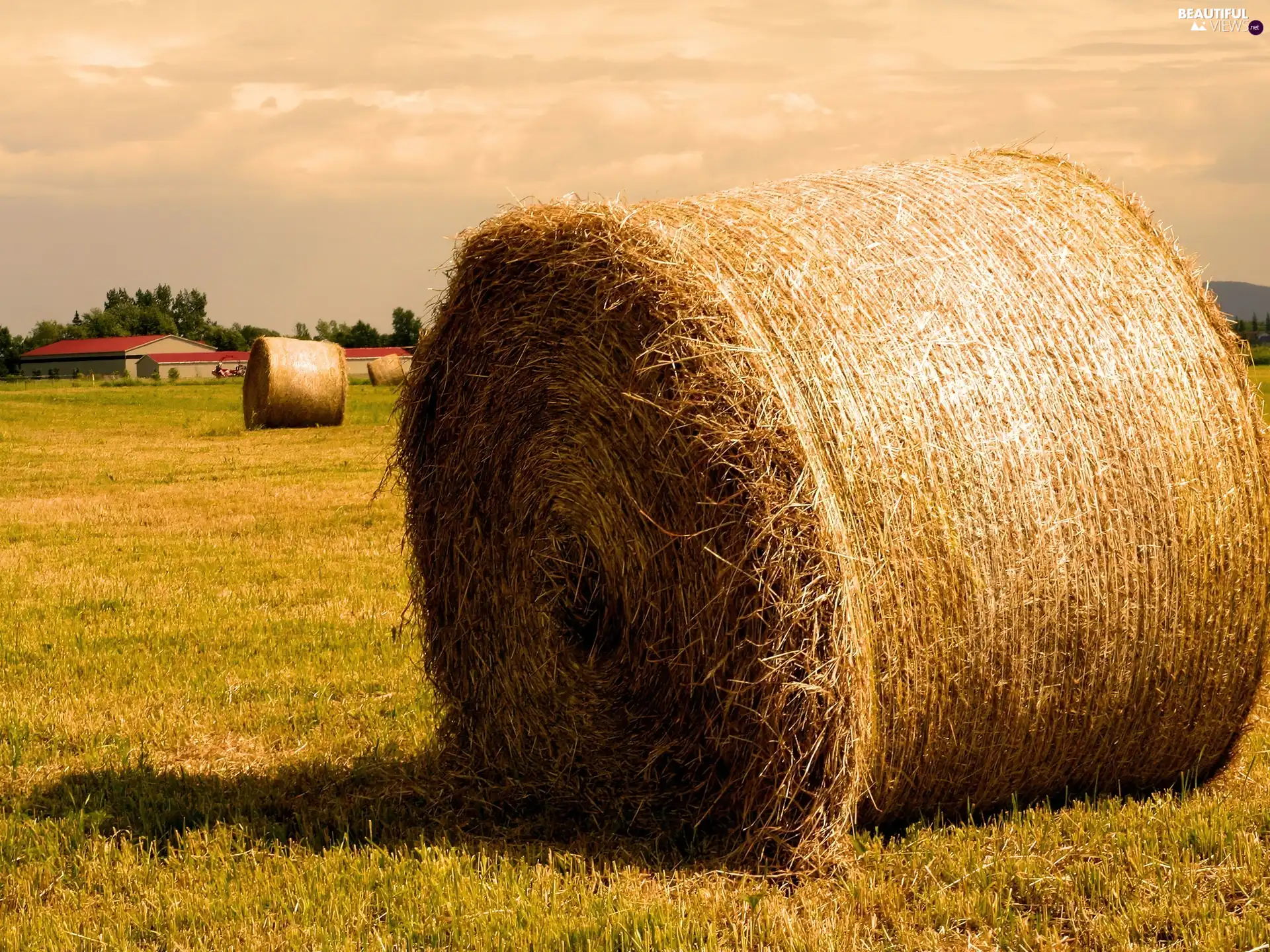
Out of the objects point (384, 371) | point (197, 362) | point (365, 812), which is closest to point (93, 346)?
point (197, 362)

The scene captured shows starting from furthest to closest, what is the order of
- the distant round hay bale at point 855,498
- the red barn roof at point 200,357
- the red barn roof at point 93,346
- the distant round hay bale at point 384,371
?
the red barn roof at point 93,346 → the red barn roof at point 200,357 → the distant round hay bale at point 384,371 → the distant round hay bale at point 855,498

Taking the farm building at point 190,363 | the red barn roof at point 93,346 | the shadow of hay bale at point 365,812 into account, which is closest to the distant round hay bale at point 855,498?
the shadow of hay bale at point 365,812

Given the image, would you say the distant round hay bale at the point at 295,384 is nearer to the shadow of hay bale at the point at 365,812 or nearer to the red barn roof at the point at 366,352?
the shadow of hay bale at the point at 365,812

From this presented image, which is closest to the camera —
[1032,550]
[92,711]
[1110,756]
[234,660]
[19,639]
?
[1032,550]

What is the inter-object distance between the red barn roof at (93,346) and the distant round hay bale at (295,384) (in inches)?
3599

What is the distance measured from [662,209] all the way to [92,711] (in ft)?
12.7

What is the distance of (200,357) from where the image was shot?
106m

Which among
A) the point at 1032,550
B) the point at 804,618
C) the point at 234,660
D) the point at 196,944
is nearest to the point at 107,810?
the point at 196,944

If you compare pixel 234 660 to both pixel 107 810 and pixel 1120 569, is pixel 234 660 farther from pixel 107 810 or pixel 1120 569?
pixel 1120 569

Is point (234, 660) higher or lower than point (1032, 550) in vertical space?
lower

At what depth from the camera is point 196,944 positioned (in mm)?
4203

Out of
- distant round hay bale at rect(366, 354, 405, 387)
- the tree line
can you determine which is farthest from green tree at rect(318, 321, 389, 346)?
distant round hay bale at rect(366, 354, 405, 387)

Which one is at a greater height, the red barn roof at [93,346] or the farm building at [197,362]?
the red barn roof at [93,346]

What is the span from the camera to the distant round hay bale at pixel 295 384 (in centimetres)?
2428
